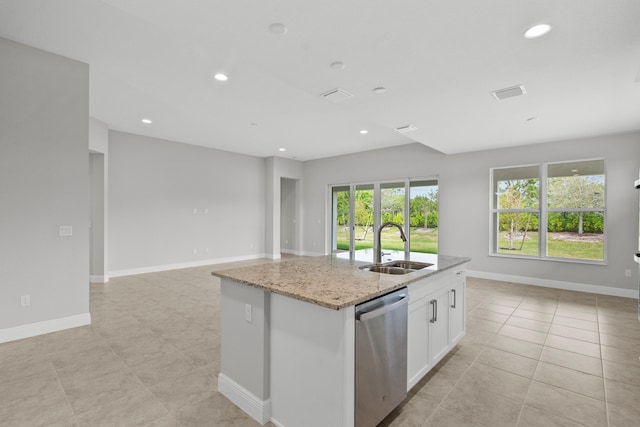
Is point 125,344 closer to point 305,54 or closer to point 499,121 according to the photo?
point 305,54

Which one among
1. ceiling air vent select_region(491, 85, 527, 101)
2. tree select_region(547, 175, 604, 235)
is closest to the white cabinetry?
ceiling air vent select_region(491, 85, 527, 101)

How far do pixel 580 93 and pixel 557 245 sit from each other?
3.28m

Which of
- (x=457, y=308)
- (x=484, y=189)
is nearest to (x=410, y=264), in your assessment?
(x=457, y=308)

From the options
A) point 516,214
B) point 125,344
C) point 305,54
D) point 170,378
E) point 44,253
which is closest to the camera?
point 170,378

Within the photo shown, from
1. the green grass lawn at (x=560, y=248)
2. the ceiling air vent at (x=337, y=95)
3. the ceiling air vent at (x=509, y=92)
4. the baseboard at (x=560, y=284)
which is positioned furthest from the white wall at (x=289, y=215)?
the ceiling air vent at (x=509, y=92)

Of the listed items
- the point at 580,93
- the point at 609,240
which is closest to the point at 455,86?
the point at 580,93

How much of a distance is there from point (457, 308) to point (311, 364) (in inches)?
70.1

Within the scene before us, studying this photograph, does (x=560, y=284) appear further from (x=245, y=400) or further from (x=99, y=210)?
(x=99, y=210)

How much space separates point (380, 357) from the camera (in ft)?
5.63

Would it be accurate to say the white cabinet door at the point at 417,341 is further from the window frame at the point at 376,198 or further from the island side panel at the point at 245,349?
the window frame at the point at 376,198

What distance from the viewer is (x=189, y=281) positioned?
5684mm

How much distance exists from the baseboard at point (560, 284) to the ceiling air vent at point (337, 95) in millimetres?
4773

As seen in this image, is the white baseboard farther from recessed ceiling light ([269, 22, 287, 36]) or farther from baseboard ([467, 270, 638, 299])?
baseboard ([467, 270, 638, 299])

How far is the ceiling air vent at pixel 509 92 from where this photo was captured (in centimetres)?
317
